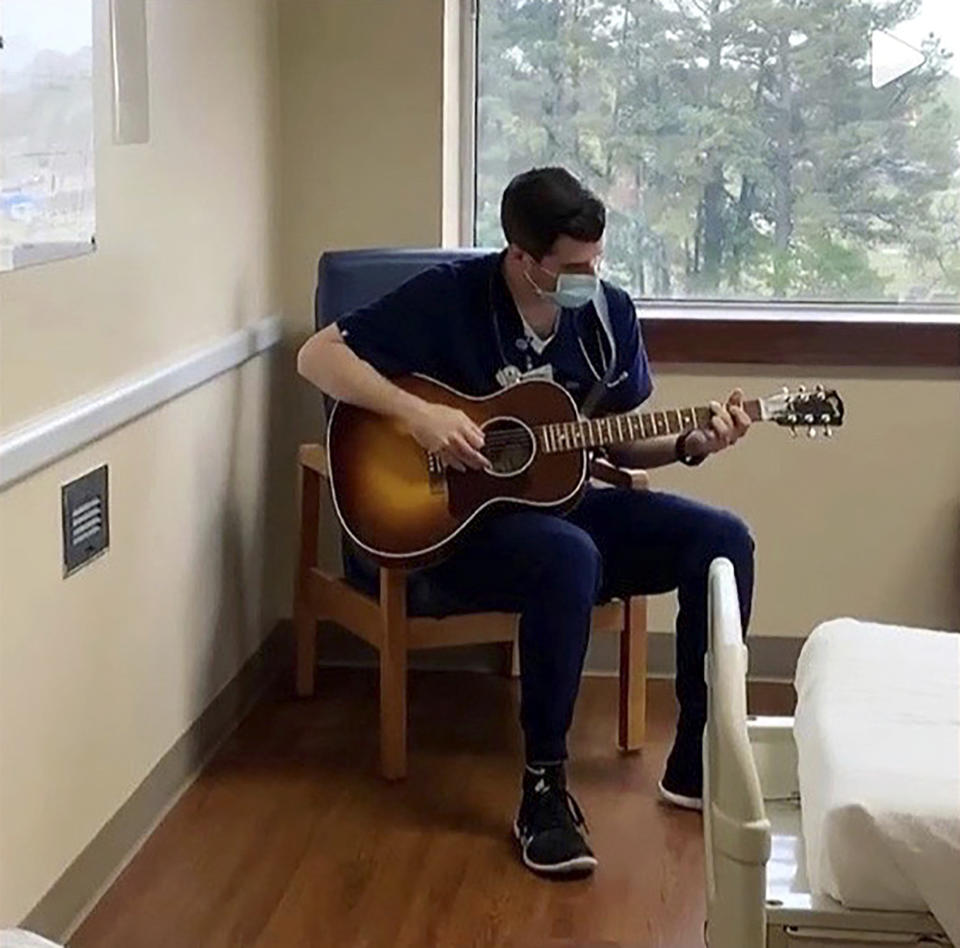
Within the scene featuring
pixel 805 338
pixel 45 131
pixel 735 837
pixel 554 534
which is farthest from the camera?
pixel 805 338

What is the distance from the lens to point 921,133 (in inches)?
138

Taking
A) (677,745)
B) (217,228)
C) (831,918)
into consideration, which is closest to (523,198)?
(217,228)

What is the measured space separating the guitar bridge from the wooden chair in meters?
0.20

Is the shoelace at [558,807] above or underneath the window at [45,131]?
underneath

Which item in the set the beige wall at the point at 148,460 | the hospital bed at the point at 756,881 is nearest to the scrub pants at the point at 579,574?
the beige wall at the point at 148,460

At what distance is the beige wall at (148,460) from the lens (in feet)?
7.17

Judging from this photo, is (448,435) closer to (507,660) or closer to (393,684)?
(393,684)

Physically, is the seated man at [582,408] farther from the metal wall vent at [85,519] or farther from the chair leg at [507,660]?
the chair leg at [507,660]

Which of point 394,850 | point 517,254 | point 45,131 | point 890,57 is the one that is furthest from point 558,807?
point 890,57

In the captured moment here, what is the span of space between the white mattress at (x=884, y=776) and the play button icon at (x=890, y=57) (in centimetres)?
189

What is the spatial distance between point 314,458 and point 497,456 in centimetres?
60

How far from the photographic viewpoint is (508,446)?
8.95 feet

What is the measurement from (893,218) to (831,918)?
2.27 m

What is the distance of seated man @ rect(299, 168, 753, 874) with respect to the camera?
2664mm
